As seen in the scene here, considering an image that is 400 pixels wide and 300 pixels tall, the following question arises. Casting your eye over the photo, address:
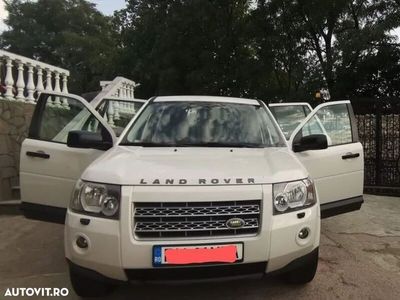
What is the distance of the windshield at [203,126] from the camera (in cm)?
422

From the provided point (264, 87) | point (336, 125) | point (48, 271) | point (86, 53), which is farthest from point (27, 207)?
point (86, 53)

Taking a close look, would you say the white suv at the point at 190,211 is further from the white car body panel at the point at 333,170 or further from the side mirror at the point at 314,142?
the white car body panel at the point at 333,170

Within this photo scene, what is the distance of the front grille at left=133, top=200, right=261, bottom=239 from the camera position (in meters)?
3.14

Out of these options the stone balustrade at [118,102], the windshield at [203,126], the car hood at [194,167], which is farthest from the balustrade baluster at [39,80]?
the car hood at [194,167]

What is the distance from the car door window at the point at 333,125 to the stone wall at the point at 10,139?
4.68 meters

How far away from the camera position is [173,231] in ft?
10.3

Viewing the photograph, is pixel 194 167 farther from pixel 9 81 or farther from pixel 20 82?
pixel 20 82

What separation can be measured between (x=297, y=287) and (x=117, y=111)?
4.41 meters

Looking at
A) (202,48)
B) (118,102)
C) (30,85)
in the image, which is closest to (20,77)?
(30,85)

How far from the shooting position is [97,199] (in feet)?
10.9

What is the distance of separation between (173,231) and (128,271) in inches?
15.3

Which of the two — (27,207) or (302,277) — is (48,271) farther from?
(302,277)

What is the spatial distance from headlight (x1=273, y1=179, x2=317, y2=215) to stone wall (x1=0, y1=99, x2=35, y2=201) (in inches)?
208

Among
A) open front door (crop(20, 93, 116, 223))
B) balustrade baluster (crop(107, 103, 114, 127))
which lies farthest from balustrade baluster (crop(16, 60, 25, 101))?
open front door (crop(20, 93, 116, 223))
